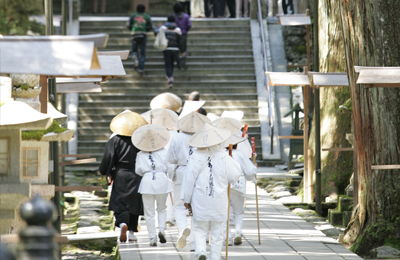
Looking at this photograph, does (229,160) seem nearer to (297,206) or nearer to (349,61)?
(349,61)

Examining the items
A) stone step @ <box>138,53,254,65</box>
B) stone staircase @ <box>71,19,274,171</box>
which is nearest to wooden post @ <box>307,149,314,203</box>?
stone staircase @ <box>71,19,274,171</box>

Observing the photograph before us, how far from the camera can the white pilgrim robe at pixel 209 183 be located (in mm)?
6477

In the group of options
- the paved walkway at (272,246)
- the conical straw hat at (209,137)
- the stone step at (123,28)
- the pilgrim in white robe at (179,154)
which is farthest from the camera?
the stone step at (123,28)

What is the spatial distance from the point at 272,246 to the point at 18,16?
51.9 feet

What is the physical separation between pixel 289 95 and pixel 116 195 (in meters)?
10.8

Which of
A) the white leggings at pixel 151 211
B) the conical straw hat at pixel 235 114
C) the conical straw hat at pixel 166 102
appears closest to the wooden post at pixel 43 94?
the white leggings at pixel 151 211

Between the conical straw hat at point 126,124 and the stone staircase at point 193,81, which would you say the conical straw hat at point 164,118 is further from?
the stone staircase at point 193,81

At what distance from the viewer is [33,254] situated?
6.63 feet

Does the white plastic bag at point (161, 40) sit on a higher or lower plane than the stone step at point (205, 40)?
lower

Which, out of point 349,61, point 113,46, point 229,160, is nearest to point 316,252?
point 229,160

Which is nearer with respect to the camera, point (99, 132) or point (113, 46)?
point (99, 132)

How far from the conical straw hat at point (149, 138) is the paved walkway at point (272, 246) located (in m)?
1.26

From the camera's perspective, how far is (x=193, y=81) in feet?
61.1

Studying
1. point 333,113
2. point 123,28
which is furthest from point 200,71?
point 333,113
